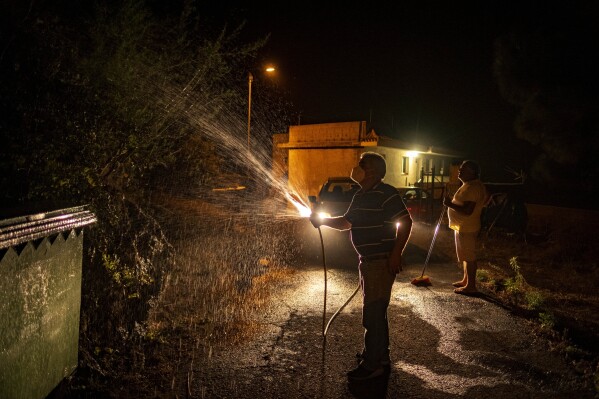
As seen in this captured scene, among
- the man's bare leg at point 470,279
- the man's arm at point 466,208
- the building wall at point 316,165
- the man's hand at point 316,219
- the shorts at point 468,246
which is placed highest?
the building wall at point 316,165

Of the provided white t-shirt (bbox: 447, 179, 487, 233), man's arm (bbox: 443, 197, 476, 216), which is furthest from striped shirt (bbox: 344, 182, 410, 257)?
white t-shirt (bbox: 447, 179, 487, 233)

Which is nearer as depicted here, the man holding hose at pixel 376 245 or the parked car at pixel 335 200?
the man holding hose at pixel 376 245

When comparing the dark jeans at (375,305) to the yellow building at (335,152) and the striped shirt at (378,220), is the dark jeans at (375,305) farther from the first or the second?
the yellow building at (335,152)

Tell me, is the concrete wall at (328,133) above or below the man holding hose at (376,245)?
above

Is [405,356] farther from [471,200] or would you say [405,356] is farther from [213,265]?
[213,265]

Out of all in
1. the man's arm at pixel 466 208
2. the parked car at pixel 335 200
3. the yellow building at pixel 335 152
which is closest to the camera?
the man's arm at pixel 466 208

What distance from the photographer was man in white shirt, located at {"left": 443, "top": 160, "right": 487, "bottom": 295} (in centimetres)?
607

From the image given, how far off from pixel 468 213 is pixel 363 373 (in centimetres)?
327

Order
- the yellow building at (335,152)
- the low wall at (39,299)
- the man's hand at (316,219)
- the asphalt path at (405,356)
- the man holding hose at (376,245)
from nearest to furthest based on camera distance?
the low wall at (39,299) < the asphalt path at (405,356) < the man holding hose at (376,245) < the man's hand at (316,219) < the yellow building at (335,152)

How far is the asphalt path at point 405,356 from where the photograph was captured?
358 cm

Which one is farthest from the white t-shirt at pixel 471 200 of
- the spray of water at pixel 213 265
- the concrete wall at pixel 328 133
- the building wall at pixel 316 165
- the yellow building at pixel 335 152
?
the concrete wall at pixel 328 133

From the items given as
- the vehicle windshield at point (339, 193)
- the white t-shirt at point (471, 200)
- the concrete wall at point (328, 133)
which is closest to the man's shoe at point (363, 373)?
the white t-shirt at point (471, 200)

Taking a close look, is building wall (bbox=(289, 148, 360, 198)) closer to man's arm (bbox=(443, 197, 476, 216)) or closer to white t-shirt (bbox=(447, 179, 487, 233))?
white t-shirt (bbox=(447, 179, 487, 233))

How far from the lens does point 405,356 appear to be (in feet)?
13.9
